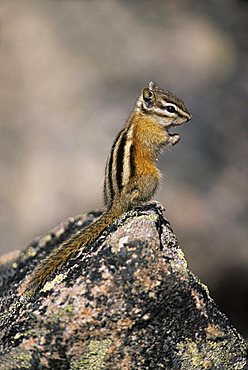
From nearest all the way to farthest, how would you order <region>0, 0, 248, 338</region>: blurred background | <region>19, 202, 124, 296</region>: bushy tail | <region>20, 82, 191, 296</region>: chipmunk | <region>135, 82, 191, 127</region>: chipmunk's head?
<region>19, 202, 124, 296</region>: bushy tail, <region>20, 82, 191, 296</region>: chipmunk, <region>135, 82, 191, 127</region>: chipmunk's head, <region>0, 0, 248, 338</region>: blurred background

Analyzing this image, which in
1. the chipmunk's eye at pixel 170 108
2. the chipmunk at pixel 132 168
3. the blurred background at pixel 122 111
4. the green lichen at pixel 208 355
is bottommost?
the green lichen at pixel 208 355

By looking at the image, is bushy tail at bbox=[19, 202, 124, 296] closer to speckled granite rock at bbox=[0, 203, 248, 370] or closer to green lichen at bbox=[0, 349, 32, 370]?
speckled granite rock at bbox=[0, 203, 248, 370]

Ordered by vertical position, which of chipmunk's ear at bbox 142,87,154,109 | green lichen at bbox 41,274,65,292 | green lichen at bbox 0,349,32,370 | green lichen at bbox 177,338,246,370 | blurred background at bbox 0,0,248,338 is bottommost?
green lichen at bbox 177,338,246,370

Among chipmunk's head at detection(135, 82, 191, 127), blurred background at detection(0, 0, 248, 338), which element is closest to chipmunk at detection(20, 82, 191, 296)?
chipmunk's head at detection(135, 82, 191, 127)

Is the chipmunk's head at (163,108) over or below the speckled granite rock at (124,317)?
over

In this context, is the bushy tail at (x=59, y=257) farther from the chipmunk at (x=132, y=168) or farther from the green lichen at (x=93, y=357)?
the green lichen at (x=93, y=357)

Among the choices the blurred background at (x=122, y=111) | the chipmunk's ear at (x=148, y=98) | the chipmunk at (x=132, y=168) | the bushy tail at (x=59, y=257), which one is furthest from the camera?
the blurred background at (x=122, y=111)

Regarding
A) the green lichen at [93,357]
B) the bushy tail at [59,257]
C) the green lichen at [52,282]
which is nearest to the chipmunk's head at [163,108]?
the bushy tail at [59,257]
